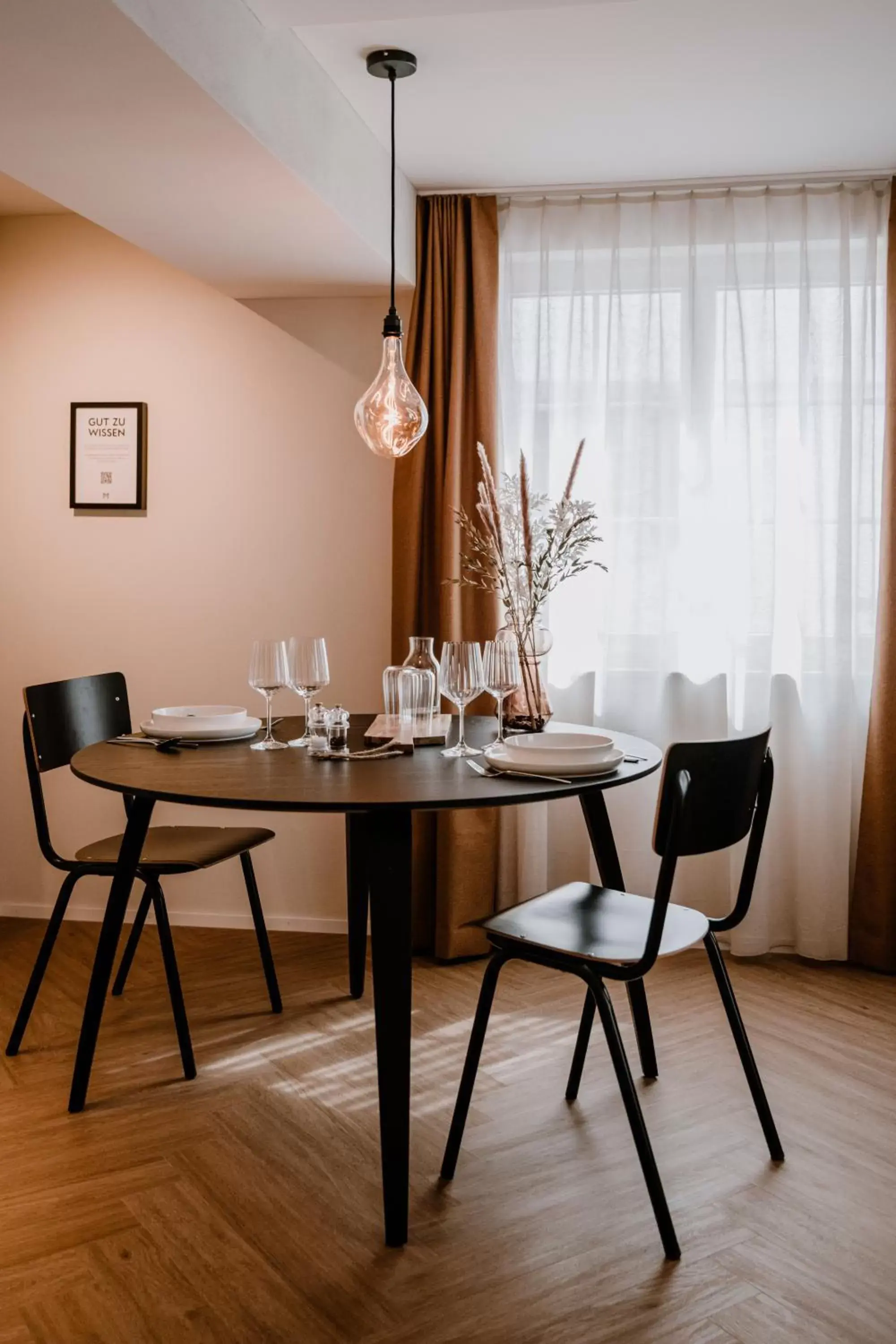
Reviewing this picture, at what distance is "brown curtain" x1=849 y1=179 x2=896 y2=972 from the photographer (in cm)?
351

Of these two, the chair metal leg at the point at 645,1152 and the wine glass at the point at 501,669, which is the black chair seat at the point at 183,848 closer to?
the wine glass at the point at 501,669

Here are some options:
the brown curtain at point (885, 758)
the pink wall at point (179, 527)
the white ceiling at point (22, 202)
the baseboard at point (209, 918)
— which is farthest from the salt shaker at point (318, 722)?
the white ceiling at point (22, 202)

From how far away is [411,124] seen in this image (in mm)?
3174

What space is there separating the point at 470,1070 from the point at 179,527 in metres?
2.38

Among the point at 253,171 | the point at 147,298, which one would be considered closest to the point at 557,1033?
the point at 253,171

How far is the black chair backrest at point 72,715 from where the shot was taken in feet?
9.15

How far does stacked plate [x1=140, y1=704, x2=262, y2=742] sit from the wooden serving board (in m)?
0.31

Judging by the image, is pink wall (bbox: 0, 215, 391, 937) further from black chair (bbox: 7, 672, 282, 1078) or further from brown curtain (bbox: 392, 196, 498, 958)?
black chair (bbox: 7, 672, 282, 1078)

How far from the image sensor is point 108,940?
252 centimetres

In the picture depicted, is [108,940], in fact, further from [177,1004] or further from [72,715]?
[72,715]

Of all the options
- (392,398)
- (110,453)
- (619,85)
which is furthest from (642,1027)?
(110,453)

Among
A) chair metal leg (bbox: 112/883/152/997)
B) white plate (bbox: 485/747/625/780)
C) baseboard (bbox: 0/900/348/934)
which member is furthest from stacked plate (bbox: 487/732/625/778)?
baseboard (bbox: 0/900/348/934)

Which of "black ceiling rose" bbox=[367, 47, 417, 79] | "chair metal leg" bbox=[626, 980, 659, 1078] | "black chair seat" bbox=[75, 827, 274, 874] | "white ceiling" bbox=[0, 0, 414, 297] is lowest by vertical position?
"chair metal leg" bbox=[626, 980, 659, 1078]

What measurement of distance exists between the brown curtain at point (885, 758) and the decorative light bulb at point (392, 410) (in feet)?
5.22
